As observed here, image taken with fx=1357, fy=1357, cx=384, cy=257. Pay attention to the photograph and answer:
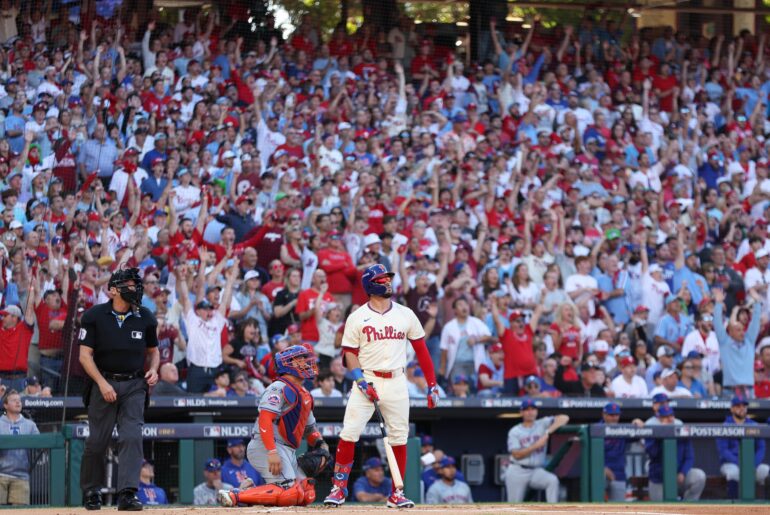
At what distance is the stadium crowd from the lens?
44.8ft

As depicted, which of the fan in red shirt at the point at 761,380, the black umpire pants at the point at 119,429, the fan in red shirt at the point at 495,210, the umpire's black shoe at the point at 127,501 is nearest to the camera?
the umpire's black shoe at the point at 127,501

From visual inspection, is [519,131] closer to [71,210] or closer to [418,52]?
[418,52]

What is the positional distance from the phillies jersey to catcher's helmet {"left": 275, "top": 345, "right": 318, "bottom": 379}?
395 mm

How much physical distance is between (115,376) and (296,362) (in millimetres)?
1184

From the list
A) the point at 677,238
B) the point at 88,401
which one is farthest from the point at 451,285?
the point at 88,401

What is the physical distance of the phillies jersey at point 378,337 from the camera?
9.31m

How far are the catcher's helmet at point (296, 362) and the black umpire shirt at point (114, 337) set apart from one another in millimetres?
922

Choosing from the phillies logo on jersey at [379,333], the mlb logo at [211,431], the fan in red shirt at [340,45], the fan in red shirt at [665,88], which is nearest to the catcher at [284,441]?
the phillies logo on jersey at [379,333]

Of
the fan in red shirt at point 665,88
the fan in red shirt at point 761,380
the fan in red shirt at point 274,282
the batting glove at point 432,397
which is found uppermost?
the fan in red shirt at point 665,88

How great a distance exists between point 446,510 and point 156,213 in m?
6.78

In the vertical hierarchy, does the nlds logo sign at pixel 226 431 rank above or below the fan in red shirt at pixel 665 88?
A: below

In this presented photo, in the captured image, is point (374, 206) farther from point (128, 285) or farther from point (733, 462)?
point (128, 285)

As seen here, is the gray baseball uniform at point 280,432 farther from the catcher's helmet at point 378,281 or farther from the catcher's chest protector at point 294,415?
the catcher's helmet at point 378,281

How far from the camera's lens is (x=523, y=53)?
67.6 ft
